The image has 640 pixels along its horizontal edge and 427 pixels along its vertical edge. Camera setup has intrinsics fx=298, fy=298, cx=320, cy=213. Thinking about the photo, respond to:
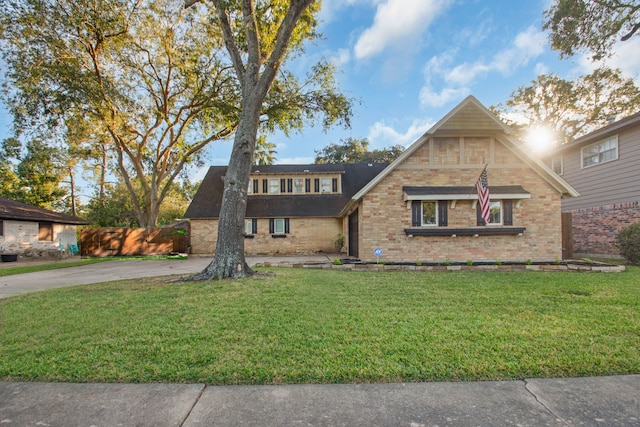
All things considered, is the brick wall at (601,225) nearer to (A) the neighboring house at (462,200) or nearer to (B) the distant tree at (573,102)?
(A) the neighboring house at (462,200)

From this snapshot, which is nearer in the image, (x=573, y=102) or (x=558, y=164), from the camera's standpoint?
(x=558, y=164)

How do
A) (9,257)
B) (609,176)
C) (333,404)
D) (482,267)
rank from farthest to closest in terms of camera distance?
(9,257) < (609,176) < (482,267) < (333,404)

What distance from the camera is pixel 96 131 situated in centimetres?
1652

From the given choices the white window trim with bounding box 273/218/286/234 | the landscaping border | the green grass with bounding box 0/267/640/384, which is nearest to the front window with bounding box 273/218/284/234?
the white window trim with bounding box 273/218/286/234

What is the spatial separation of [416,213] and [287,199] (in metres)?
10.9

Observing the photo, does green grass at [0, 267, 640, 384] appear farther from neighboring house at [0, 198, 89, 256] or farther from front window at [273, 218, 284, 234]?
neighboring house at [0, 198, 89, 256]

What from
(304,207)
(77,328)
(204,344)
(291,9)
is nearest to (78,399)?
(204,344)

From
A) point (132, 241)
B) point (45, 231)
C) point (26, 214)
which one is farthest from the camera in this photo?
point (132, 241)

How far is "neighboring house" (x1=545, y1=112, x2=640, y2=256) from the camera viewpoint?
488 inches

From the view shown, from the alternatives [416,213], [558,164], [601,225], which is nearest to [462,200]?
[416,213]

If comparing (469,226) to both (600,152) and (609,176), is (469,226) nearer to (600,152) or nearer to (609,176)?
(609,176)

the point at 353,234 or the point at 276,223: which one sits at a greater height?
the point at 276,223

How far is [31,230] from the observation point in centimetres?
1888

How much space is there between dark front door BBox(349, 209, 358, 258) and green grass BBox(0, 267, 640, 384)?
8.01 m
